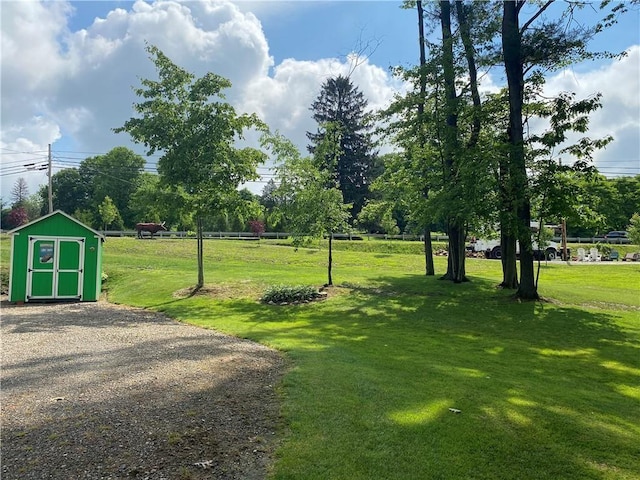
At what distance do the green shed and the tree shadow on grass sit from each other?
200 inches

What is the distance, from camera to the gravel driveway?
3387mm

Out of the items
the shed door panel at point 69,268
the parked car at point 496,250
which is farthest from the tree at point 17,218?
the parked car at point 496,250

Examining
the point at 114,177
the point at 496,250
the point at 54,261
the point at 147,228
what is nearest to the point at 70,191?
the point at 114,177

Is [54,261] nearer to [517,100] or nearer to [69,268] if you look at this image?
[69,268]

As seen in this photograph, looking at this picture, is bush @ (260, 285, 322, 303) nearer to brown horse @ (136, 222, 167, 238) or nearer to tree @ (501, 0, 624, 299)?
tree @ (501, 0, 624, 299)

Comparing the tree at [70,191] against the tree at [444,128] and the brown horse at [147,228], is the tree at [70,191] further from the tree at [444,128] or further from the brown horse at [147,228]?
the tree at [444,128]

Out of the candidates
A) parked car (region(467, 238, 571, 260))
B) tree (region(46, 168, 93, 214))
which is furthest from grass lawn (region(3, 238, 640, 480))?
tree (region(46, 168, 93, 214))

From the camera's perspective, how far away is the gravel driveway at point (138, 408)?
339 centimetres

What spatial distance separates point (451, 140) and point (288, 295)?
7.78 m

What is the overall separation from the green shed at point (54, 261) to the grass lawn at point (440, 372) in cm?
133

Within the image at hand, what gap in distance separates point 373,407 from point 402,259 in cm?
2510

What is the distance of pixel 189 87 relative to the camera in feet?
51.6

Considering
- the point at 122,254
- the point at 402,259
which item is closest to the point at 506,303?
the point at 402,259

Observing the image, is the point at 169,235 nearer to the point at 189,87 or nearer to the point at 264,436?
the point at 189,87
